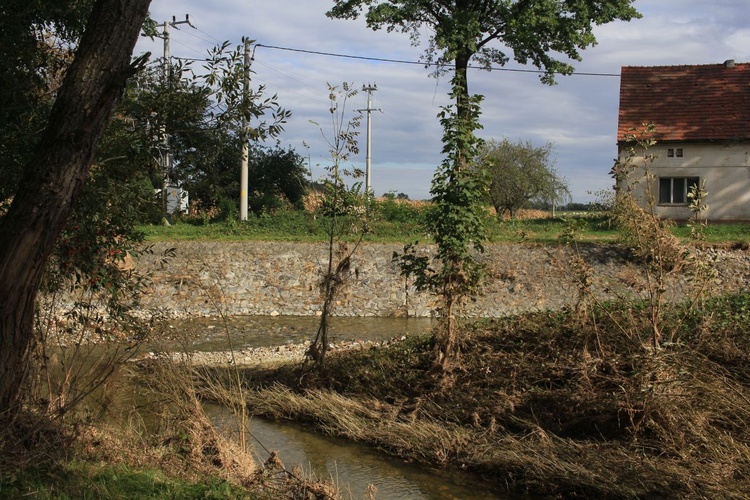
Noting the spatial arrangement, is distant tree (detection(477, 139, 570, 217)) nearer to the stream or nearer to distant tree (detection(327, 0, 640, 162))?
distant tree (detection(327, 0, 640, 162))

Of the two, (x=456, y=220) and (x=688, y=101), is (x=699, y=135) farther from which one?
(x=456, y=220)

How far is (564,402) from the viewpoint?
11.2 meters

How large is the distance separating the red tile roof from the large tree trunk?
97.2 ft

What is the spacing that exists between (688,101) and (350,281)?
19.8 meters

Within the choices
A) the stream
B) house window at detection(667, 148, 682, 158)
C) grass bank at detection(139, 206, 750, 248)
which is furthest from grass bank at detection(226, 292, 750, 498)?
house window at detection(667, 148, 682, 158)

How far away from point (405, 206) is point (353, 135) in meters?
24.1

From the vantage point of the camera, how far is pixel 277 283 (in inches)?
1043

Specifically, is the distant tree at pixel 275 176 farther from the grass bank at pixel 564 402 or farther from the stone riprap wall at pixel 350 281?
the grass bank at pixel 564 402

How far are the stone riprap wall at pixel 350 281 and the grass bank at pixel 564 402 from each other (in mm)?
10485

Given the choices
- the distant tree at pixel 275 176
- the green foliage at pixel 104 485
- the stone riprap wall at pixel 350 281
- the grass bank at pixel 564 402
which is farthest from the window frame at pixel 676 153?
the green foliage at pixel 104 485

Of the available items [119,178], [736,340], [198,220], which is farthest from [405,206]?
[119,178]

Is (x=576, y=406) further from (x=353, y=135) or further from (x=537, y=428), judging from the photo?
(x=353, y=135)

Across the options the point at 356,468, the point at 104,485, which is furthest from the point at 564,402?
the point at 104,485

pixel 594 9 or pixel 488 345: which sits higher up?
pixel 594 9
